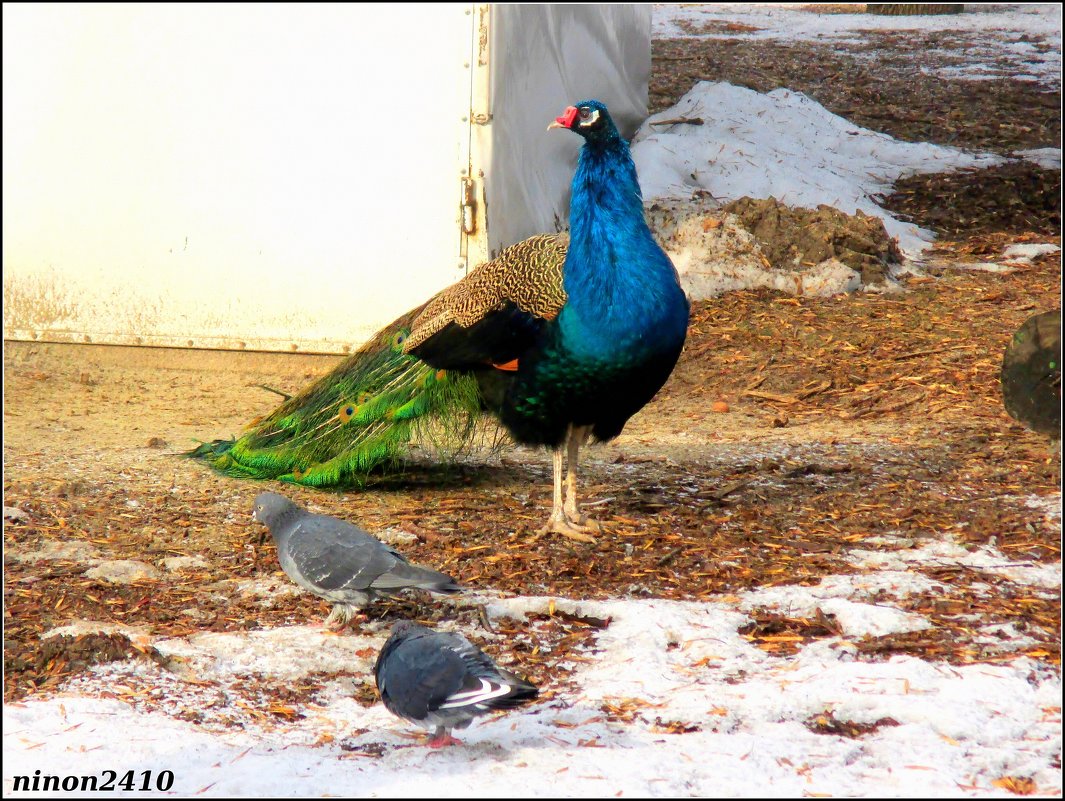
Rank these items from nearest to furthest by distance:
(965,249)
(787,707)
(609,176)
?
1. (787,707)
2. (609,176)
3. (965,249)

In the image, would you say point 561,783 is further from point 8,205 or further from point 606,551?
point 8,205

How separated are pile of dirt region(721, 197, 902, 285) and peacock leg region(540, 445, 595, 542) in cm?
416

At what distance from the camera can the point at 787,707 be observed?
11.5ft

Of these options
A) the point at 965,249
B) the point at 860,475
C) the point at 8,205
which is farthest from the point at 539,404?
the point at 965,249

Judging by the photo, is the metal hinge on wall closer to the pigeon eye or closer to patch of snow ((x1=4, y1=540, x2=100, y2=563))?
the pigeon eye

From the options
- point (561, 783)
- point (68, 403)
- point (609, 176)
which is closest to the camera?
point (561, 783)

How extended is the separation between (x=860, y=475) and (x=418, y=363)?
7.19 ft

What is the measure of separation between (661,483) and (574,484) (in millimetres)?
655

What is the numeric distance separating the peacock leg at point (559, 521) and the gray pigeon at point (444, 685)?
169cm

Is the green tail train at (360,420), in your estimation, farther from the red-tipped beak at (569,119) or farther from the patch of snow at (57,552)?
the red-tipped beak at (569,119)

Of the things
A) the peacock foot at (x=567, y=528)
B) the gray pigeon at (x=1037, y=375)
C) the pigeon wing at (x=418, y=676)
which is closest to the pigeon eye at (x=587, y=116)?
the peacock foot at (x=567, y=528)

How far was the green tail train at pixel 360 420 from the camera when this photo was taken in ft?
18.4

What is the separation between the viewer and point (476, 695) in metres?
3.23

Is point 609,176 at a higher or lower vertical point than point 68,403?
higher
